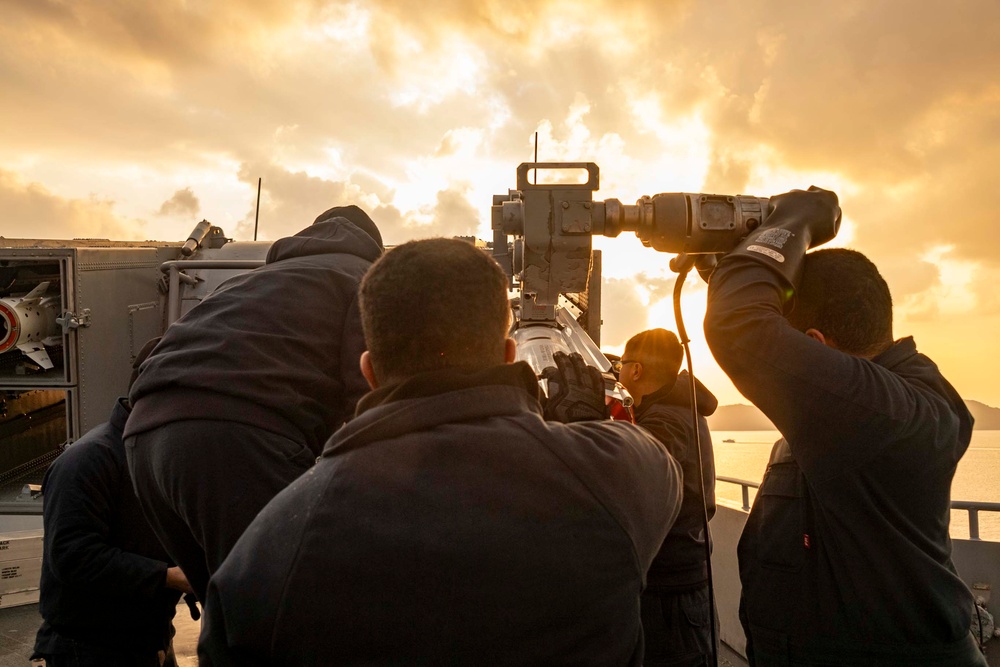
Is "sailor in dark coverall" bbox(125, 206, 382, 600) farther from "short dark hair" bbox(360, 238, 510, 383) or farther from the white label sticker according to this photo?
the white label sticker

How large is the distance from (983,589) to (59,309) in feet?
24.5

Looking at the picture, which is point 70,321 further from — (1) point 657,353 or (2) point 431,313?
(2) point 431,313

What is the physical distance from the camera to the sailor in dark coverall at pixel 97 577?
9.79 feet

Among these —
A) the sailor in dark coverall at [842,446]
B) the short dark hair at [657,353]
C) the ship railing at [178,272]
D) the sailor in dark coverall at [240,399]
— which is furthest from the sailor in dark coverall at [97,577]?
the ship railing at [178,272]

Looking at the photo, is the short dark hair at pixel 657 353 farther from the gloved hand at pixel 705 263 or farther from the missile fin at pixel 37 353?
the missile fin at pixel 37 353

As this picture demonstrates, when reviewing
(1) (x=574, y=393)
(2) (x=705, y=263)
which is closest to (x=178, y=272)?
(2) (x=705, y=263)

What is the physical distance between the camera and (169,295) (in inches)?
268

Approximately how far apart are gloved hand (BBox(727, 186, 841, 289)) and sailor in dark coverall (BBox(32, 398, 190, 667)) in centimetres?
252

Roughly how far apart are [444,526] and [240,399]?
104 centimetres

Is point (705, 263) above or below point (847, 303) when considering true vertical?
above

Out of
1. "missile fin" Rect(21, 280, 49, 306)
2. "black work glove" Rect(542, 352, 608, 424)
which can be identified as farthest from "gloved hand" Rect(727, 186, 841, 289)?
"missile fin" Rect(21, 280, 49, 306)

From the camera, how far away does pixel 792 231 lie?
82.5 inches

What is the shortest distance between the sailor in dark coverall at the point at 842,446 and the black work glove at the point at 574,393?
15.4 inches

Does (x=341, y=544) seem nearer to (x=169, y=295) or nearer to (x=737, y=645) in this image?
(x=737, y=645)
